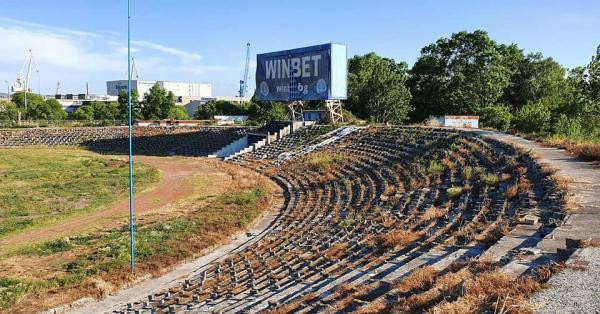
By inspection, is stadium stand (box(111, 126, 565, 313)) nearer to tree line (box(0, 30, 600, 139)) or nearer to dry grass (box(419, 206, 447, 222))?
dry grass (box(419, 206, 447, 222))

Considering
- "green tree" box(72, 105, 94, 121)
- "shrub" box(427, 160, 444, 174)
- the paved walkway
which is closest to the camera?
the paved walkway

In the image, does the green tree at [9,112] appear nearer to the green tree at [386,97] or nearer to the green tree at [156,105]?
the green tree at [156,105]

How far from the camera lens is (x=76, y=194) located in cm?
3053

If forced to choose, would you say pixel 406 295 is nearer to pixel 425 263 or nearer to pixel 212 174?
pixel 425 263

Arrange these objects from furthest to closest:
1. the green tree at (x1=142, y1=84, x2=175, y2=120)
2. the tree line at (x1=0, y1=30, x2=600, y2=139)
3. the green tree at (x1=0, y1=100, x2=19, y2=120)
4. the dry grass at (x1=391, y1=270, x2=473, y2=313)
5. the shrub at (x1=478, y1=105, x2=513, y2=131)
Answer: the green tree at (x1=0, y1=100, x2=19, y2=120), the green tree at (x1=142, y1=84, x2=175, y2=120), the tree line at (x1=0, y1=30, x2=600, y2=139), the shrub at (x1=478, y1=105, x2=513, y2=131), the dry grass at (x1=391, y1=270, x2=473, y2=313)

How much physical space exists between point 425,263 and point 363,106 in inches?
2215

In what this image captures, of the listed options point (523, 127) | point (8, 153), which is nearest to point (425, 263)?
point (523, 127)

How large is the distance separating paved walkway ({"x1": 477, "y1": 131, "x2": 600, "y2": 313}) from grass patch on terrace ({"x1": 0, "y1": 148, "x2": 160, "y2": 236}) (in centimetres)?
2192

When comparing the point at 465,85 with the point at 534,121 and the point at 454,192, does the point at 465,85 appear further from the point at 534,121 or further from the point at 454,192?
the point at 454,192

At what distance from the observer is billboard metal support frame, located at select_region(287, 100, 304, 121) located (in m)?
53.4

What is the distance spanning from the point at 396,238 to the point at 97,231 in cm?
1421

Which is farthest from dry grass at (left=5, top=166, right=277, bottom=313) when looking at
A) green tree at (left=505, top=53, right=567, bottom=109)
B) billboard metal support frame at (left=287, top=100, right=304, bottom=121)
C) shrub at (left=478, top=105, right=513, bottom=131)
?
green tree at (left=505, top=53, right=567, bottom=109)

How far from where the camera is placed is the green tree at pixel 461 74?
184ft

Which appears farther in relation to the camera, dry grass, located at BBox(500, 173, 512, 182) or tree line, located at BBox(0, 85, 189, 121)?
tree line, located at BBox(0, 85, 189, 121)
